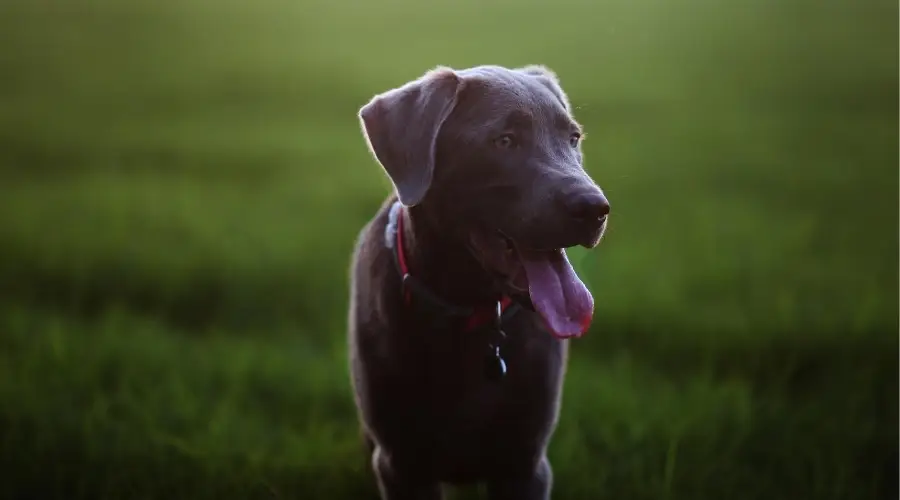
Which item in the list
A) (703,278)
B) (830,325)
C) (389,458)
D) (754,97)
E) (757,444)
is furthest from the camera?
(754,97)

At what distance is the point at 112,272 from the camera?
361 cm

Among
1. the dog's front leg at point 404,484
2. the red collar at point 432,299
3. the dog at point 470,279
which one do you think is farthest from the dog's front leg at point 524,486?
the red collar at point 432,299

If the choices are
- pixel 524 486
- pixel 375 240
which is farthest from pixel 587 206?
pixel 524 486

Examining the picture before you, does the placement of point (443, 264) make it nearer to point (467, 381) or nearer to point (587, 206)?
point (467, 381)

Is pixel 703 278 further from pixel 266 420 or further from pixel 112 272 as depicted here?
pixel 112 272

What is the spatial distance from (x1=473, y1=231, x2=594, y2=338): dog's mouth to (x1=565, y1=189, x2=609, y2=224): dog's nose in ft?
0.48

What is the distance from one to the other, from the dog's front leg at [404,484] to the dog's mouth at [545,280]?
552 mm

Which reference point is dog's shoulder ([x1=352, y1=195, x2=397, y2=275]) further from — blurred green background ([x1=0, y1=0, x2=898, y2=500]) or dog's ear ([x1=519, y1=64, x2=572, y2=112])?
blurred green background ([x1=0, y1=0, x2=898, y2=500])

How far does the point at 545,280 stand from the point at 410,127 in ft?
1.38

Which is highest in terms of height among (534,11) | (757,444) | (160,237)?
(534,11)

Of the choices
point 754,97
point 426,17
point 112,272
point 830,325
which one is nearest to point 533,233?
point 830,325

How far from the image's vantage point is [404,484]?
2182mm

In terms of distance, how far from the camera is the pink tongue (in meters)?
1.85

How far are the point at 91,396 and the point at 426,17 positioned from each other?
8.07ft
